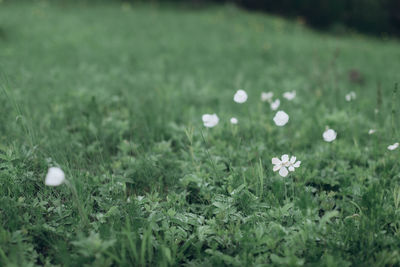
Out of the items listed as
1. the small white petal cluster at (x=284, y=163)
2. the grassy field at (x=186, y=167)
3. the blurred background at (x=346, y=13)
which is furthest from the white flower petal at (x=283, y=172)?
the blurred background at (x=346, y=13)

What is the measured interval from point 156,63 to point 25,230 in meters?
A: 4.18

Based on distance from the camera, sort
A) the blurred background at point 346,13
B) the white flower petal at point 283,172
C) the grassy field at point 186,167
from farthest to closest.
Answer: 1. the blurred background at point 346,13
2. the white flower petal at point 283,172
3. the grassy field at point 186,167

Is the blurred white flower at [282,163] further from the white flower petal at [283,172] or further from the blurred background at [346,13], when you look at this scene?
the blurred background at [346,13]

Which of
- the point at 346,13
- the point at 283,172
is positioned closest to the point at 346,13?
the point at 346,13

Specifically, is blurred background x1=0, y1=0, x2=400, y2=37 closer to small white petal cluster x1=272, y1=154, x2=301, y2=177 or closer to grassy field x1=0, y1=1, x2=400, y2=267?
grassy field x1=0, y1=1, x2=400, y2=267

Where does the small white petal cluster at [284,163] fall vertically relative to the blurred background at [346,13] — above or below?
below

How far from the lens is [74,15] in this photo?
28.4 feet

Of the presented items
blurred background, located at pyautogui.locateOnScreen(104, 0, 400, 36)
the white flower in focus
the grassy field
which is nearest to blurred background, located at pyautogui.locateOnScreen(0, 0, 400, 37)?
blurred background, located at pyautogui.locateOnScreen(104, 0, 400, 36)

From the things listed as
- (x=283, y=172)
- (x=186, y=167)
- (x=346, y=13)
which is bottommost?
(x=186, y=167)

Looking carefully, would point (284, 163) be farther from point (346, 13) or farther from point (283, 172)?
point (346, 13)

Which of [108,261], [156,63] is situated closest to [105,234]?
[108,261]

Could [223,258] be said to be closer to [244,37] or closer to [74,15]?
[244,37]

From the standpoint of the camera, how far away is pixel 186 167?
2.19m

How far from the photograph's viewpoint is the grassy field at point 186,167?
58.1 inches
